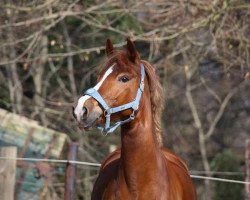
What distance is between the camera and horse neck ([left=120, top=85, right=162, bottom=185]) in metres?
5.78

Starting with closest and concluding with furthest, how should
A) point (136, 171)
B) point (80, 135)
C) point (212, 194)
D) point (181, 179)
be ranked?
1. point (136, 171)
2. point (181, 179)
3. point (80, 135)
4. point (212, 194)

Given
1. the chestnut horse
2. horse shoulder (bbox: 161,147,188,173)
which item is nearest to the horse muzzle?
the chestnut horse

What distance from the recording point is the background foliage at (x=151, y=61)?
12.5m

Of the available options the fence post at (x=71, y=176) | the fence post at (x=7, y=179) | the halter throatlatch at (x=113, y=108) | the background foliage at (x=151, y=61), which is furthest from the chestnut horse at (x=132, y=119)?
the background foliage at (x=151, y=61)

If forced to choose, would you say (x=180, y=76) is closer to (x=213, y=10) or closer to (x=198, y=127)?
(x=198, y=127)

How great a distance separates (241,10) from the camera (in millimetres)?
12742

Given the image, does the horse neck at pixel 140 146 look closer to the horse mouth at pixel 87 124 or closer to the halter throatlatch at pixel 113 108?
the halter throatlatch at pixel 113 108

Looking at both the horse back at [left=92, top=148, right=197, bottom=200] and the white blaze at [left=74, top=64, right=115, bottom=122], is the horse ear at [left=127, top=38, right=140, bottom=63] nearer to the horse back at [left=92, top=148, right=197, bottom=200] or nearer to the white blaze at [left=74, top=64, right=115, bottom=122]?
the white blaze at [left=74, top=64, right=115, bottom=122]

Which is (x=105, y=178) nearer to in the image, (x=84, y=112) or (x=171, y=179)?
(x=171, y=179)

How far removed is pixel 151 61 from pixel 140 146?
A: 28.9 ft

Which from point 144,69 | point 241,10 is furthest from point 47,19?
point 144,69

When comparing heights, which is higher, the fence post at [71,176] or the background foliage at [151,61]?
the background foliage at [151,61]

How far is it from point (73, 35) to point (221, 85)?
13.3 feet

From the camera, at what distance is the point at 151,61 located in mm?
14539
